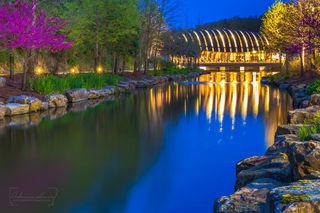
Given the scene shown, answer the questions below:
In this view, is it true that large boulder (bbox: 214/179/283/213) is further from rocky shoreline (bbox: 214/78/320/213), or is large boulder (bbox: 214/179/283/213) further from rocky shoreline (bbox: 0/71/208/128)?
rocky shoreline (bbox: 0/71/208/128)

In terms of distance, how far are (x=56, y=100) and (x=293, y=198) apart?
14.8m

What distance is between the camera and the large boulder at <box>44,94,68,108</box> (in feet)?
52.9

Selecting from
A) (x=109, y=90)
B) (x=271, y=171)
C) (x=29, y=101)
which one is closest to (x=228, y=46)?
(x=109, y=90)

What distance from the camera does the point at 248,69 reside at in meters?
110

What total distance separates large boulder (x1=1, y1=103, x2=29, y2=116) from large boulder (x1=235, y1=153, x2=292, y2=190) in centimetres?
1065

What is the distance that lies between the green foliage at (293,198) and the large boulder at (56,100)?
14.4m

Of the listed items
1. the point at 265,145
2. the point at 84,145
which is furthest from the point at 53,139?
the point at 265,145

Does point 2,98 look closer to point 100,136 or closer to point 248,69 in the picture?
point 100,136

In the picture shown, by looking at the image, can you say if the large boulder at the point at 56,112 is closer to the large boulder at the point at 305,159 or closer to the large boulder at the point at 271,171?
the large boulder at the point at 271,171

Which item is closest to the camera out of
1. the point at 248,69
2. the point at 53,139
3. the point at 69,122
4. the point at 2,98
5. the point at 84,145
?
the point at 84,145

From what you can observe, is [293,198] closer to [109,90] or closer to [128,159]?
[128,159]

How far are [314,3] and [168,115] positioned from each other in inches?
562

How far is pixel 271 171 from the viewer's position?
194 inches

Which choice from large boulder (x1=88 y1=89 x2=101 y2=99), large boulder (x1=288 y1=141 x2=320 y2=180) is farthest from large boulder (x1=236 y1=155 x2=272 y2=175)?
large boulder (x1=88 y1=89 x2=101 y2=99)
